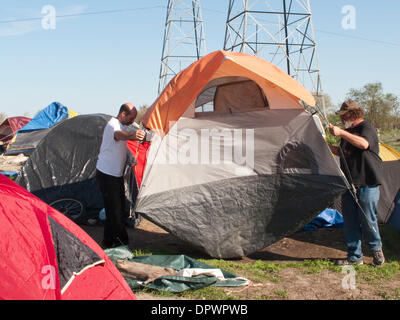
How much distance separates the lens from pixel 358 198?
467cm

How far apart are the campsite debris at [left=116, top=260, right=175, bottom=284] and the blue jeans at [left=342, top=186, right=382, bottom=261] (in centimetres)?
199

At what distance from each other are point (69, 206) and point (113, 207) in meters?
2.03

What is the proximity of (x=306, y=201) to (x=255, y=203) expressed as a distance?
0.60m

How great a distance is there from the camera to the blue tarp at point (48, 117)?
15.3 m

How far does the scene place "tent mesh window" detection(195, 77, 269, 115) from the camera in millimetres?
5773

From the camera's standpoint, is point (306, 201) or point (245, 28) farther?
point (245, 28)

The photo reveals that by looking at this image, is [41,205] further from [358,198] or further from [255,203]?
[358,198]

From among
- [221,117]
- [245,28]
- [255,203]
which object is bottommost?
[255,203]

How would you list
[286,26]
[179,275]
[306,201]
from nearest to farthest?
[179,275] < [306,201] < [286,26]

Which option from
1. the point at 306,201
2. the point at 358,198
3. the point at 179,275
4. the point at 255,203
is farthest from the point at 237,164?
the point at 179,275

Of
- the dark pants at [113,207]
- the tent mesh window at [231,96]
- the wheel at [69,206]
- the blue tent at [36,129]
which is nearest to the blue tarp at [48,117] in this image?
the blue tent at [36,129]

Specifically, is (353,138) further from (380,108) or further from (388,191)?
(380,108)

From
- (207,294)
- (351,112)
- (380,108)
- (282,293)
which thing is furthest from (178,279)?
(380,108)

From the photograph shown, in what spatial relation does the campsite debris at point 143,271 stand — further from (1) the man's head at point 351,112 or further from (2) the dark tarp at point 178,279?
(1) the man's head at point 351,112
